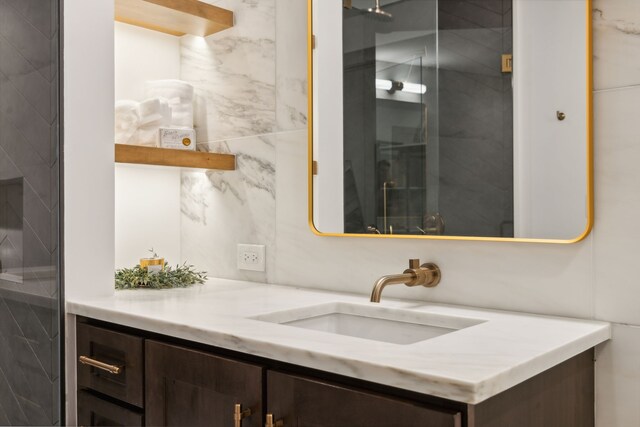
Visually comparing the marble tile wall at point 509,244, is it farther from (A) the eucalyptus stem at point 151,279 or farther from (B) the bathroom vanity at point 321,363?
(A) the eucalyptus stem at point 151,279

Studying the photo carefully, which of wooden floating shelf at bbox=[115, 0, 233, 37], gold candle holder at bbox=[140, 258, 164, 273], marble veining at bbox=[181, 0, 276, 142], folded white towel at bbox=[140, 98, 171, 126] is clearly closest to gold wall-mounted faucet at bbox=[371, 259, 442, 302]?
marble veining at bbox=[181, 0, 276, 142]

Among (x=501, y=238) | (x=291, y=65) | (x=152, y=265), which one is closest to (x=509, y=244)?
(x=501, y=238)

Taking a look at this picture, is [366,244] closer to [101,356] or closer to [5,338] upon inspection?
[101,356]

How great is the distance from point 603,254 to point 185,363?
2.88ft

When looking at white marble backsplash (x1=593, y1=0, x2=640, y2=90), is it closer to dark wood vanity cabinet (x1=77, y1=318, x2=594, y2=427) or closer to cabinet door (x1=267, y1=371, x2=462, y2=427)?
dark wood vanity cabinet (x1=77, y1=318, x2=594, y2=427)

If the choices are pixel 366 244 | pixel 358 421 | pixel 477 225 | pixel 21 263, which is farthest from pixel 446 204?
pixel 21 263

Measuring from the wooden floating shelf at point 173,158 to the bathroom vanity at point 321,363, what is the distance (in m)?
0.40

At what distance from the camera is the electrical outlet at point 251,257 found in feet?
6.10

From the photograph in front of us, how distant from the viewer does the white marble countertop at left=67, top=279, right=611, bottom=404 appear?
0.84 m

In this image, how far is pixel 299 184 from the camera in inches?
68.9

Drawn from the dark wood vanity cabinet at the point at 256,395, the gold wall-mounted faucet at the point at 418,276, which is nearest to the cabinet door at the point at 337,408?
the dark wood vanity cabinet at the point at 256,395

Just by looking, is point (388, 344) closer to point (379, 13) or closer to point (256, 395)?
point (256, 395)

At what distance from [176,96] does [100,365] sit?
93cm

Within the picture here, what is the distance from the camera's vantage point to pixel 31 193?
1555mm
